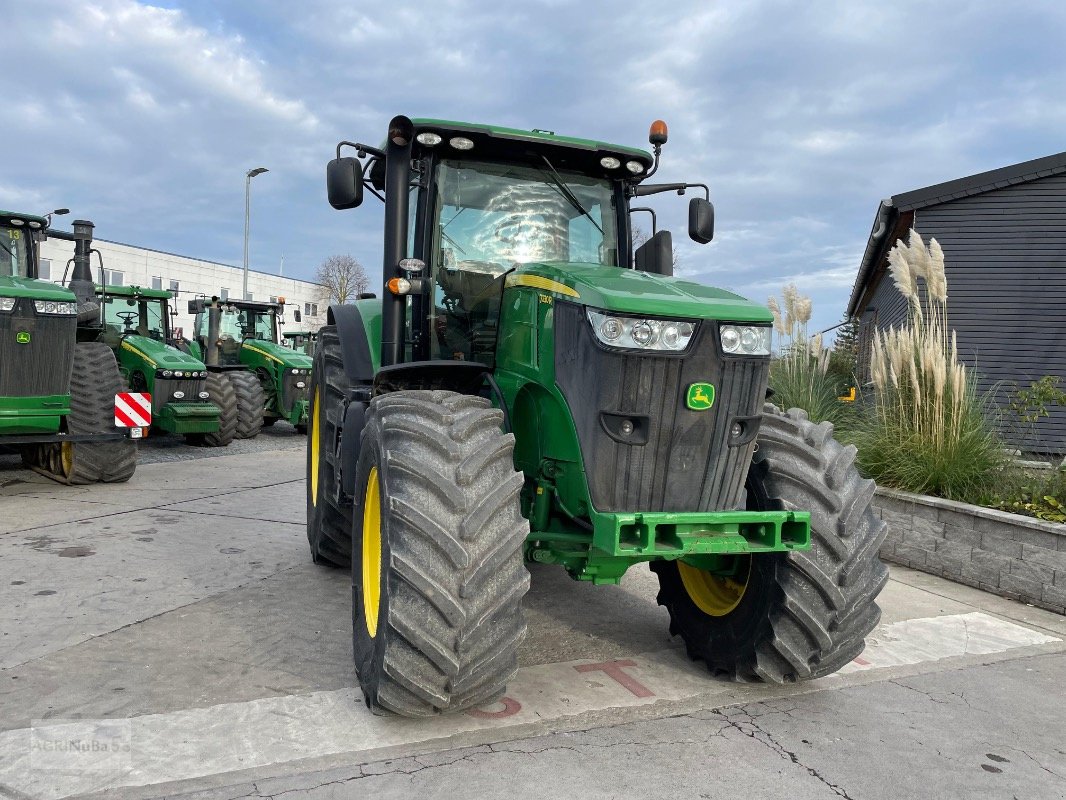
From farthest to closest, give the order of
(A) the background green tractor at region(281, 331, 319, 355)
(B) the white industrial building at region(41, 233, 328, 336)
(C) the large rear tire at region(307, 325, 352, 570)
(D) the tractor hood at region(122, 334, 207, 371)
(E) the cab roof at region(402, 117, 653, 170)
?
(B) the white industrial building at region(41, 233, 328, 336)
(A) the background green tractor at region(281, 331, 319, 355)
(D) the tractor hood at region(122, 334, 207, 371)
(C) the large rear tire at region(307, 325, 352, 570)
(E) the cab roof at region(402, 117, 653, 170)

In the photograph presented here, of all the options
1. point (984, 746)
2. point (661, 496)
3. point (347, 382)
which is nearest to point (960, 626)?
point (984, 746)

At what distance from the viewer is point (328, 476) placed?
18.3ft

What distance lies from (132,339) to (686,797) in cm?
1216

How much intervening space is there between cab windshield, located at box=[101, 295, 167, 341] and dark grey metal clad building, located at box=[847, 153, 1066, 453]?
11062mm

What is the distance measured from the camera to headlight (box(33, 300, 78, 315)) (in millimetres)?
8445

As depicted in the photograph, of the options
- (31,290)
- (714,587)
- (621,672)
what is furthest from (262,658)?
(31,290)

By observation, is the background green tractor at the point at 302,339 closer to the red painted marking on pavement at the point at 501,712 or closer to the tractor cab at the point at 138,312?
the tractor cab at the point at 138,312

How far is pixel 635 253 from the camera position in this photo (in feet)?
17.0

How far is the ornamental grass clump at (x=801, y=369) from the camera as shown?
857 cm

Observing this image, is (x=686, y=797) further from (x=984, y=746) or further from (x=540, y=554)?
(x=984, y=746)

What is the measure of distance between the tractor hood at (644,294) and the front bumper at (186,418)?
31.4ft

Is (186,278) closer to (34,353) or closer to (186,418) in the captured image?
(186,418)

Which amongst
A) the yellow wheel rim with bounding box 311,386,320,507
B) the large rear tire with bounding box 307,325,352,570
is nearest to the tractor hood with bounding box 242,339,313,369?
the yellow wheel rim with bounding box 311,386,320,507

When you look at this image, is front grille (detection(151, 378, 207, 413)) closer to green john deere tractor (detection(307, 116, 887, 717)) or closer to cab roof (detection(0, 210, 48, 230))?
cab roof (detection(0, 210, 48, 230))
